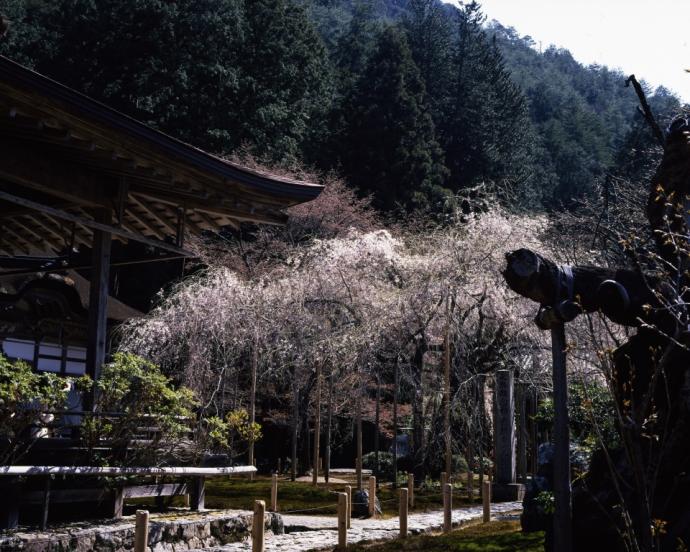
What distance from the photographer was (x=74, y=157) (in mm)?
9953

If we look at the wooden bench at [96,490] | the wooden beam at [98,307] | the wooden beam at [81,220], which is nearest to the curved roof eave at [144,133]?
the wooden beam at [81,220]

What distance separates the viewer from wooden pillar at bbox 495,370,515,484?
52.4ft

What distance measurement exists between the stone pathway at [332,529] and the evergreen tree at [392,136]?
2351 centimetres

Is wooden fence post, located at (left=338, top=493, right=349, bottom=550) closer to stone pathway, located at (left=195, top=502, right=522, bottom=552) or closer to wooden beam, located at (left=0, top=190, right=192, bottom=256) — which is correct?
stone pathway, located at (left=195, top=502, right=522, bottom=552)

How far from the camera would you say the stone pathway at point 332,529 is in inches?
405

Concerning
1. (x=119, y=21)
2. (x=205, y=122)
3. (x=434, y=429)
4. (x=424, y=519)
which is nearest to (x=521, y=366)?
(x=434, y=429)

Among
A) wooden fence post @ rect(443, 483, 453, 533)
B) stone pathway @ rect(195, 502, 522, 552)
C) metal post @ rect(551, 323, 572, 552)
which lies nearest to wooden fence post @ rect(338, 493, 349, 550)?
stone pathway @ rect(195, 502, 522, 552)

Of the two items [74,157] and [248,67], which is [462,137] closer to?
[248,67]

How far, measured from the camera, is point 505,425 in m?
16.1

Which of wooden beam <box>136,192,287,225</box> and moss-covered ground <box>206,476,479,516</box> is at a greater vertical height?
wooden beam <box>136,192,287,225</box>

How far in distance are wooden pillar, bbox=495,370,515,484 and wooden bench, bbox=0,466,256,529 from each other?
6.59 m

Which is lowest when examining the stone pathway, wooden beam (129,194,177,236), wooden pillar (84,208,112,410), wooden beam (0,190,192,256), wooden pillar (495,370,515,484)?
the stone pathway

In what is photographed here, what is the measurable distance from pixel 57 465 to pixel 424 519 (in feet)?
21.3

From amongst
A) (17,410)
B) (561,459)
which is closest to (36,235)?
(17,410)
